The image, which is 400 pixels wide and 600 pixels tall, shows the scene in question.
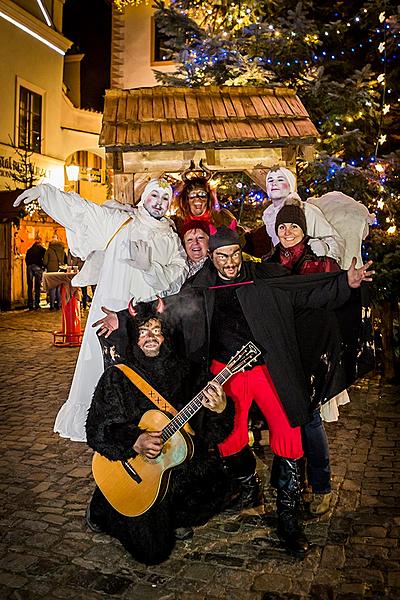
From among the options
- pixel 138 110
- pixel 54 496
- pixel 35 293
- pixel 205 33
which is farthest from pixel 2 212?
pixel 54 496

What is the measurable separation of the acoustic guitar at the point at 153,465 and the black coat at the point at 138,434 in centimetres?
7

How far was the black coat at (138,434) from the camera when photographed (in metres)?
3.51

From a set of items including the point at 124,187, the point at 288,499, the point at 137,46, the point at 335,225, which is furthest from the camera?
the point at 137,46

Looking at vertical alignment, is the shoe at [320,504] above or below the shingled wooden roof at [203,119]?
below

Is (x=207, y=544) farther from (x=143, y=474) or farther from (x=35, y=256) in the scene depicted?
(x=35, y=256)

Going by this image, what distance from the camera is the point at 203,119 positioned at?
6.44m

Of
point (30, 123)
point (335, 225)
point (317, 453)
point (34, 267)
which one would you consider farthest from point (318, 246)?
point (30, 123)

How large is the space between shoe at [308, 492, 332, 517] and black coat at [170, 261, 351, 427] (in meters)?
0.85

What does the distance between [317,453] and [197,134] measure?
352cm

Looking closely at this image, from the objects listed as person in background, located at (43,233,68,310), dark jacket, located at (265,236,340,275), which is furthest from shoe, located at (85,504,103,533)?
person in background, located at (43,233,68,310)

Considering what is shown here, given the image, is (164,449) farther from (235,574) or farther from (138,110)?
(138,110)

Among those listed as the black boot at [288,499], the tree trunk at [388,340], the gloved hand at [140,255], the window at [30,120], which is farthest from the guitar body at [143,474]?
the window at [30,120]

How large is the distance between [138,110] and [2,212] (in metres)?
10.8

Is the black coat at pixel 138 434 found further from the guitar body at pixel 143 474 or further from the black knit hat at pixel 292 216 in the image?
the black knit hat at pixel 292 216
